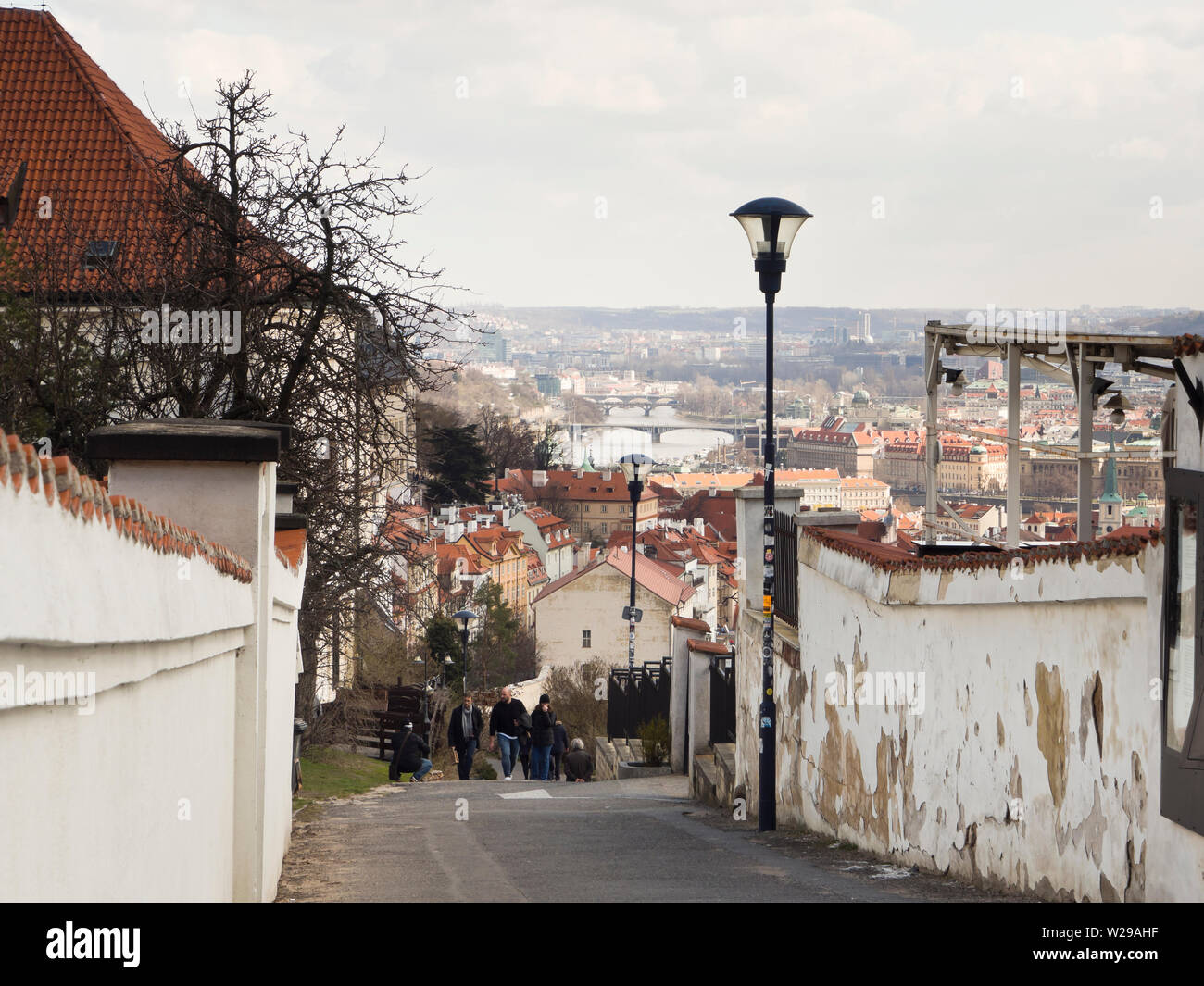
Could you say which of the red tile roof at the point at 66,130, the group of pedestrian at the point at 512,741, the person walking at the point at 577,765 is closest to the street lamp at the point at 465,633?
the group of pedestrian at the point at 512,741

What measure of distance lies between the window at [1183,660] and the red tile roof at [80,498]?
3.85 metres

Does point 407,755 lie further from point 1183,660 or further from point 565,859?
point 1183,660

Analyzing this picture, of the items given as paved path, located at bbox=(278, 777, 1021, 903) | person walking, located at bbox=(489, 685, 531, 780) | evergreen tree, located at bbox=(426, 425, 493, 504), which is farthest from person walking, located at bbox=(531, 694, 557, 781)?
evergreen tree, located at bbox=(426, 425, 493, 504)

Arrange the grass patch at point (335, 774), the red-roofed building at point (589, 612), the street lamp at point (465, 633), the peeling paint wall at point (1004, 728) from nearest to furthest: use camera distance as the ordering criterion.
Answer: the peeling paint wall at point (1004, 728), the grass patch at point (335, 774), the street lamp at point (465, 633), the red-roofed building at point (589, 612)

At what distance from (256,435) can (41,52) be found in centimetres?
3177

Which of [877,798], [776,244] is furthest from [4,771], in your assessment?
[776,244]

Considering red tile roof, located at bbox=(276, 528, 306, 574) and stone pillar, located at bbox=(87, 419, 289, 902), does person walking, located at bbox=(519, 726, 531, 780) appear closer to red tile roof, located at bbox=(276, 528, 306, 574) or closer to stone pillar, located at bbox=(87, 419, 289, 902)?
red tile roof, located at bbox=(276, 528, 306, 574)

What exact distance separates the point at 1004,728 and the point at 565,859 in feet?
11.6

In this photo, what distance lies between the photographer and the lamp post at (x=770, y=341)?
42.7 ft

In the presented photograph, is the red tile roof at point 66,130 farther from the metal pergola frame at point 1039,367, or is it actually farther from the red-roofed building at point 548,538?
the red-roofed building at point 548,538

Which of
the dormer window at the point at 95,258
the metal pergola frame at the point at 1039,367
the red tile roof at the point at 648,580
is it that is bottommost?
the red tile roof at the point at 648,580

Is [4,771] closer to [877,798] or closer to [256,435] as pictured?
[256,435]
